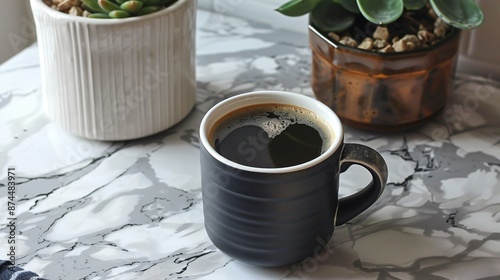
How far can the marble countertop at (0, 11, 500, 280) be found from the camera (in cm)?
58

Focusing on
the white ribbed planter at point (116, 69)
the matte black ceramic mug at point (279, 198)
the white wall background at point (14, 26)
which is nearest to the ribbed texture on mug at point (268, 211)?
the matte black ceramic mug at point (279, 198)

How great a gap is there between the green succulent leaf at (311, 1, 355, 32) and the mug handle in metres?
0.15

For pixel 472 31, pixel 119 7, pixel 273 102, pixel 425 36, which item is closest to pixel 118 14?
pixel 119 7

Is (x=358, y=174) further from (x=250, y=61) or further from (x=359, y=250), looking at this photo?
(x=250, y=61)

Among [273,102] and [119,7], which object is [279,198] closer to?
[273,102]

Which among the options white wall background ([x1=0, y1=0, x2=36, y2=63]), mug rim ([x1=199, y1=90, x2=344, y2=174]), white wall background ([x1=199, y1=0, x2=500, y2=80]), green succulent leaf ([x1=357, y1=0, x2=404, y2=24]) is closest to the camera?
mug rim ([x1=199, y1=90, x2=344, y2=174])

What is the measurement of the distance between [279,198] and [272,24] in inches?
15.3

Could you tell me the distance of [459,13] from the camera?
2.11ft

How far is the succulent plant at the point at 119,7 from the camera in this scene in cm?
63

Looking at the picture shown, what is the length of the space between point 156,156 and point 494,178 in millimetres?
288

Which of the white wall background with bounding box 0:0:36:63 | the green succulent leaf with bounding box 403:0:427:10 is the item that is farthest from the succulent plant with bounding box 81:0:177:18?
the white wall background with bounding box 0:0:36:63

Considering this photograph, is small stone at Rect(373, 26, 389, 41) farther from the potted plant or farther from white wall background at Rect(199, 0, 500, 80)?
white wall background at Rect(199, 0, 500, 80)

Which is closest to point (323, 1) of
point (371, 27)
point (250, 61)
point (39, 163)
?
point (371, 27)

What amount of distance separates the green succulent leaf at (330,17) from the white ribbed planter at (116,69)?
0.11 metres
